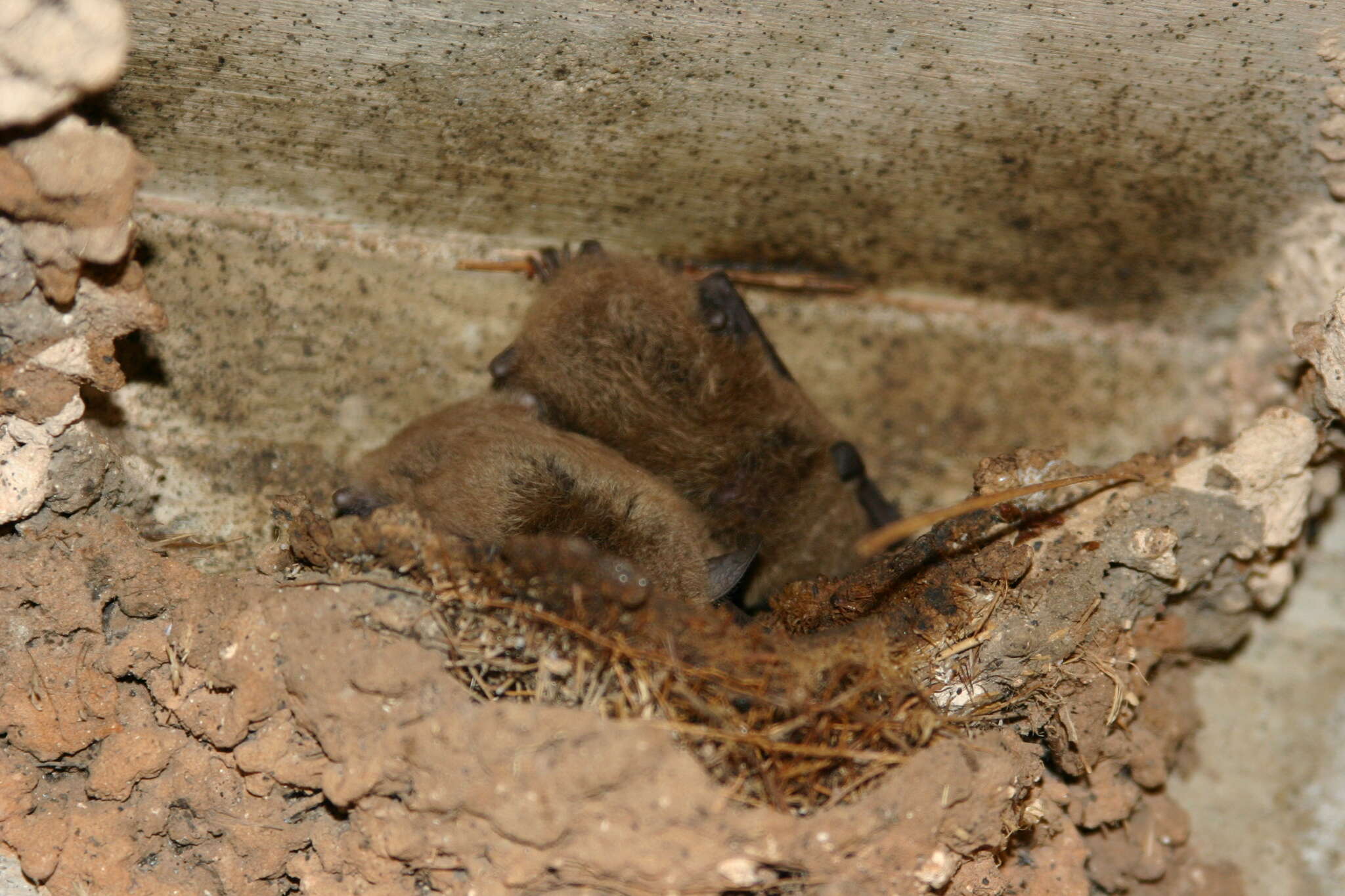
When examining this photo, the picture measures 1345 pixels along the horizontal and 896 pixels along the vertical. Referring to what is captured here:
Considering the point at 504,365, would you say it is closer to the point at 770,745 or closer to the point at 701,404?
the point at 701,404

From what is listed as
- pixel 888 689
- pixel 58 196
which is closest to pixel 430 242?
pixel 58 196

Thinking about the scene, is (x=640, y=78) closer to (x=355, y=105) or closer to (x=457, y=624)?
(x=355, y=105)

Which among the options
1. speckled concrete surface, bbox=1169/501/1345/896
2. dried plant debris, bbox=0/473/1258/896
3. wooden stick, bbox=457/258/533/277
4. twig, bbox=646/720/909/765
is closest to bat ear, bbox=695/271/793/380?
wooden stick, bbox=457/258/533/277

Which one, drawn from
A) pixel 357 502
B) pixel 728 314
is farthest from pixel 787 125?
pixel 357 502

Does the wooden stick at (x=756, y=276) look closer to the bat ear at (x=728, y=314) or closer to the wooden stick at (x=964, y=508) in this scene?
the bat ear at (x=728, y=314)

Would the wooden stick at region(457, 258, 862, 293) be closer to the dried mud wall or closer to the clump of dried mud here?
the dried mud wall

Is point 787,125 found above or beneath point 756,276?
above

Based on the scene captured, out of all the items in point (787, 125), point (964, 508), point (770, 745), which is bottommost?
point (770, 745)
